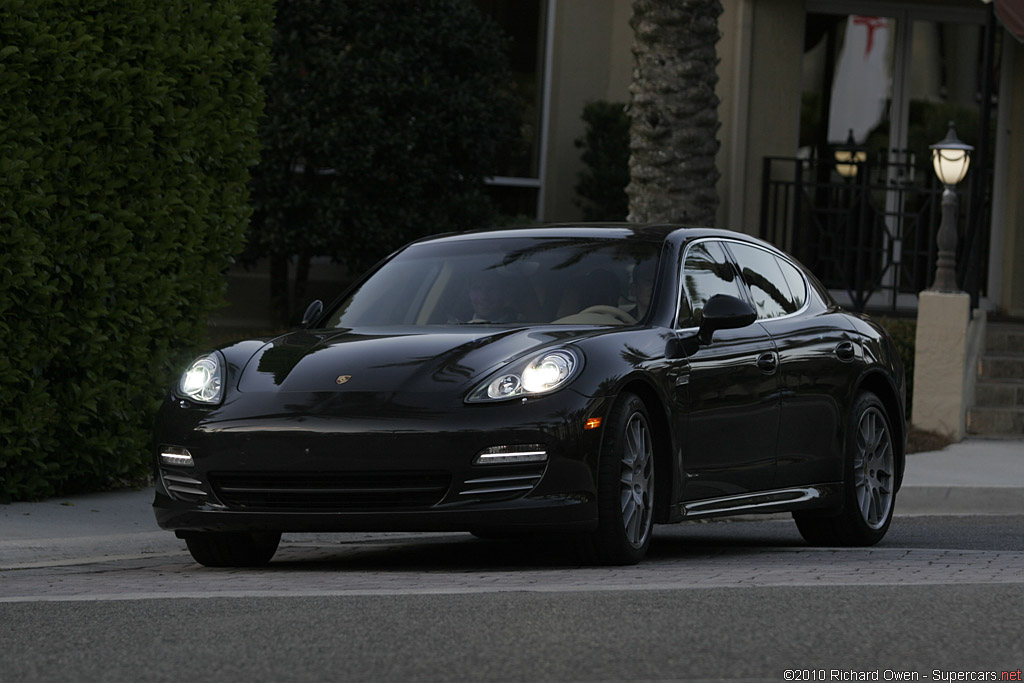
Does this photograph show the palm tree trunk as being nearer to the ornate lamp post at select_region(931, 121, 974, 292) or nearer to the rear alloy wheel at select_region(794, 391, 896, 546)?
the ornate lamp post at select_region(931, 121, 974, 292)

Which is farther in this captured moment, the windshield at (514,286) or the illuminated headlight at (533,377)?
the windshield at (514,286)

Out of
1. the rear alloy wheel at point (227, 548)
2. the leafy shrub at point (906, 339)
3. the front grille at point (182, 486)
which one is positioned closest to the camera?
the front grille at point (182, 486)

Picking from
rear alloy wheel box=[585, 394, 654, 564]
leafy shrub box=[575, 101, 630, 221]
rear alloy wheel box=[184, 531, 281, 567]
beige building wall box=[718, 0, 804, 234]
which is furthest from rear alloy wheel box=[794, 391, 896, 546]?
leafy shrub box=[575, 101, 630, 221]

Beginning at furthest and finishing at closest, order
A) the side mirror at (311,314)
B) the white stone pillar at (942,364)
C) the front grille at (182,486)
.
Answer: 1. the white stone pillar at (942,364)
2. the side mirror at (311,314)
3. the front grille at (182,486)

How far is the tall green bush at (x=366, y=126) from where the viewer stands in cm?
1706

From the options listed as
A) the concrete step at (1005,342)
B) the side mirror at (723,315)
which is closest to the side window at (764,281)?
the side mirror at (723,315)

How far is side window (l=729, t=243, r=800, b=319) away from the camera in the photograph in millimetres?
8742

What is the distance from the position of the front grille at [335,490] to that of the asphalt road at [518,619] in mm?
299

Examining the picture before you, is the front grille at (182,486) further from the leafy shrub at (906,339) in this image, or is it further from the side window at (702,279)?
the leafy shrub at (906,339)

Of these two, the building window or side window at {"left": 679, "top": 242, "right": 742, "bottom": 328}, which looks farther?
the building window

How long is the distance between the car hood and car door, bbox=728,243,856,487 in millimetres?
1327

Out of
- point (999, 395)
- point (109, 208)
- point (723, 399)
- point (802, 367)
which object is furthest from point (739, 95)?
point (723, 399)

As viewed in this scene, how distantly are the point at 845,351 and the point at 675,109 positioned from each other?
6.82 m

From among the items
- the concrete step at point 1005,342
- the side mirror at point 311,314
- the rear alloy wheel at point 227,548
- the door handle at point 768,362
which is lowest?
the rear alloy wheel at point 227,548
